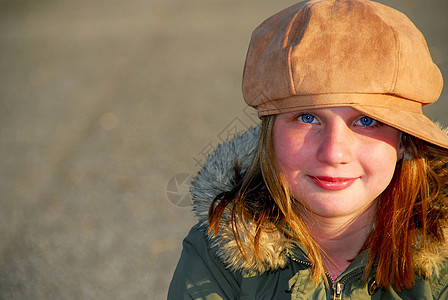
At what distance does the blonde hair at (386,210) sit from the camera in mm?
1646

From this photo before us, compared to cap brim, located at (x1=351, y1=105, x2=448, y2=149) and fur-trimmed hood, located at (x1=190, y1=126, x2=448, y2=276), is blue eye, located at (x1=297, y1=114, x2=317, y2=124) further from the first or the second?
fur-trimmed hood, located at (x1=190, y1=126, x2=448, y2=276)

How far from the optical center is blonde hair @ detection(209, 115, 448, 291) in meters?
1.65

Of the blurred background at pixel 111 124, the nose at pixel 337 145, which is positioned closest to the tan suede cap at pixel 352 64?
the nose at pixel 337 145

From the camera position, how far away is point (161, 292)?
2902 millimetres

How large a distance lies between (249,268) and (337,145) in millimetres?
541

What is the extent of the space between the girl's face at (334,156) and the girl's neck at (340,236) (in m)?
0.15

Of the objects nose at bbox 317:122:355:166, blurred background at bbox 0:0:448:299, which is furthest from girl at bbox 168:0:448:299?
blurred background at bbox 0:0:448:299

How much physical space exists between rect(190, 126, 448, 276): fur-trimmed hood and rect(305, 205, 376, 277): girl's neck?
13 centimetres

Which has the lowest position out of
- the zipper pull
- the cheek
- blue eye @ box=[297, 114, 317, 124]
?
the zipper pull

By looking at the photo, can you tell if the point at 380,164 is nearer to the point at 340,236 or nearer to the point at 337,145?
the point at 337,145

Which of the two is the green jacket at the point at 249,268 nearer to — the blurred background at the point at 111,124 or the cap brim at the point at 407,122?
the cap brim at the point at 407,122

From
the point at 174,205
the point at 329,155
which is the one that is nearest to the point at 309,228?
the point at 329,155

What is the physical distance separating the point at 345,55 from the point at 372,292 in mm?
819

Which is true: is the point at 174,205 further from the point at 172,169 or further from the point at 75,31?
the point at 75,31
